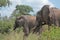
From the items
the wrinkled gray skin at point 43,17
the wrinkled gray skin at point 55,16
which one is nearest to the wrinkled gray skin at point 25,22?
the wrinkled gray skin at point 55,16

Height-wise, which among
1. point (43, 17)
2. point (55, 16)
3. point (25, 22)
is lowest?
point (25, 22)

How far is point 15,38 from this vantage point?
10.5 meters

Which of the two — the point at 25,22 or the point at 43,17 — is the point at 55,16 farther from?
the point at 25,22

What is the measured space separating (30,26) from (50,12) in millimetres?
4229

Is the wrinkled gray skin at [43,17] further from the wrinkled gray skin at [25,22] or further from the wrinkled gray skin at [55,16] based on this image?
the wrinkled gray skin at [25,22]

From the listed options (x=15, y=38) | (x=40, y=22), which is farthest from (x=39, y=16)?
(x=15, y=38)

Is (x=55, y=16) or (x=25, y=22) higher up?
(x=55, y=16)

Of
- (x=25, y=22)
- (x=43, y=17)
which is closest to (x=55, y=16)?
(x=43, y=17)

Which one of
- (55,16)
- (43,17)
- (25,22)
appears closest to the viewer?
(43,17)

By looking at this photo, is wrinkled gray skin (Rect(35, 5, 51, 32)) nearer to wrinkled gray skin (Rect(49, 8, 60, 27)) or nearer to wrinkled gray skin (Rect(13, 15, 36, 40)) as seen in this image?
wrinkled gray skin (Rect(49, 8, 60, 27))

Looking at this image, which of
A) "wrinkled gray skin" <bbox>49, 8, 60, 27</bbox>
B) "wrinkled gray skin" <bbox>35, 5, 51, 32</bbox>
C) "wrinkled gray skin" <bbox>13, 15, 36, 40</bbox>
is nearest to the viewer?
"wrinkled gray skin" <bbox>35, 5, 51, 32</bbox>

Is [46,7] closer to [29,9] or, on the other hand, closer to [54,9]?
[54,9]

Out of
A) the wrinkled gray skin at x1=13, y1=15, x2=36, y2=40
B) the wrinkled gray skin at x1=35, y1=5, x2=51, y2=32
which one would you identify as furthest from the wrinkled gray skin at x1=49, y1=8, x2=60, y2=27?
the wrinkled gray skin at x1=13, y1=15, x2=36, y2=40

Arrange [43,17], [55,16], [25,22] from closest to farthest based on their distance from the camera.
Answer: [43,17], [55,16], [25,22]
